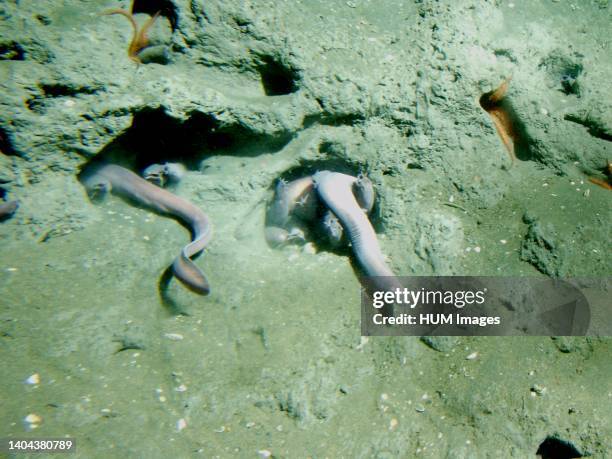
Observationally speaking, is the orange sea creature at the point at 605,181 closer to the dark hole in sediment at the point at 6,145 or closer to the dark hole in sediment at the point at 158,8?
the dark hole in sediment at the point at 158,8

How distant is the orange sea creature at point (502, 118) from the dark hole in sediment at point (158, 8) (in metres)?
3.08

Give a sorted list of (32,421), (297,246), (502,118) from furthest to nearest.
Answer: (502,118), (297,246), (32,421)

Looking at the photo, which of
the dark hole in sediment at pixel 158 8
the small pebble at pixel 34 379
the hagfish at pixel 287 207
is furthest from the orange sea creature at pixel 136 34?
the small pebble at pixel 34 379

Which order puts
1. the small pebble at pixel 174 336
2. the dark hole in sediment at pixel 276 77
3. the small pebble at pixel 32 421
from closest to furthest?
the small pebble at pixel 32 421 < the small pebble at pixel 174 336 < the dark hole in sediment at pixel 276 77

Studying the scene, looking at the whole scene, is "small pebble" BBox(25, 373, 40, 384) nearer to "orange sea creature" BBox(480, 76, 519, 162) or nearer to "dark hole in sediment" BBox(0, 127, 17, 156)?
"dark hole in sediment" BBox(0, 127, 17, 156)

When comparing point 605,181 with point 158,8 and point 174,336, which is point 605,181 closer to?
point 174,336

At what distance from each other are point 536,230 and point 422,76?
177 centimetres

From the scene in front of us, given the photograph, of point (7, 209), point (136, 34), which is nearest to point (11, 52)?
point (136, 34)

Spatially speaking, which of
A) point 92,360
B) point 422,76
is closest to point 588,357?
point 422,76

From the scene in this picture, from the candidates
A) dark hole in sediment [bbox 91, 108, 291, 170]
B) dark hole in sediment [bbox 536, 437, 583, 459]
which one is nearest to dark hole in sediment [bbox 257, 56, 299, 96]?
dark hole in sediment [bbox 91, 108, 291, 170]

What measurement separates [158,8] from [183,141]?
1.23 m

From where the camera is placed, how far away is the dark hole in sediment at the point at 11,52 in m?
3.09

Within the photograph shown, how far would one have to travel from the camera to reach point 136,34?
3.58 m

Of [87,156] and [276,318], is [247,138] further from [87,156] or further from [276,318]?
[276,318]
